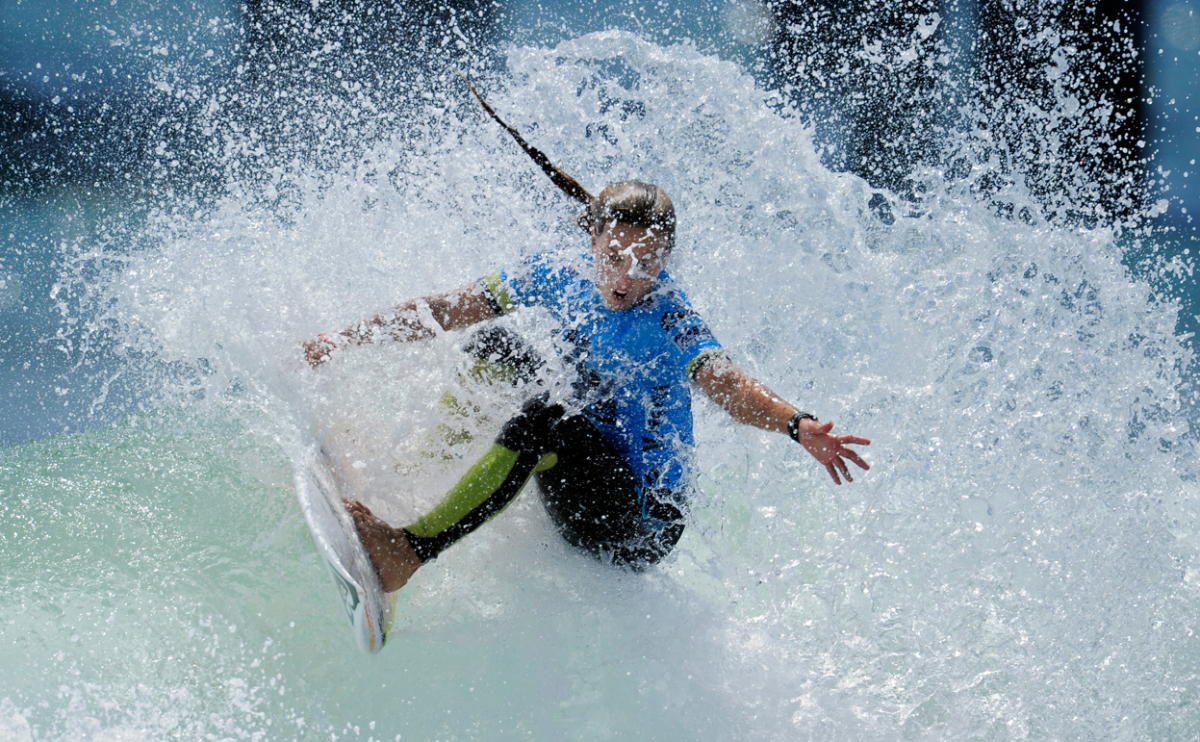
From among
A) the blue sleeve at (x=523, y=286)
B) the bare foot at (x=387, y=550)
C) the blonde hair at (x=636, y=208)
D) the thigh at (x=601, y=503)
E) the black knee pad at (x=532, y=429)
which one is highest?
the blonde hair at (x=636, y=208)

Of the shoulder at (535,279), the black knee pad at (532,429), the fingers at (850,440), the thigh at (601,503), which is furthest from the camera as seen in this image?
the shoulder at (535,279)

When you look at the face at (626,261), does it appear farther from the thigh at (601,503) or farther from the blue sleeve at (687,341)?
the thigh at (601,503)

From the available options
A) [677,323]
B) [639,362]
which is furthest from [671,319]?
[639,362]

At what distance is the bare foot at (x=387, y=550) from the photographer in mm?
1974

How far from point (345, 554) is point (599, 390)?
0.68 metres

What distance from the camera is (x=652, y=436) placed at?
212 cm

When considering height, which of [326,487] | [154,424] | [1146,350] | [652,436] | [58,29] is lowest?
[154,424]

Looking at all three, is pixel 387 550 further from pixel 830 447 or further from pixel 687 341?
pixel 830 447

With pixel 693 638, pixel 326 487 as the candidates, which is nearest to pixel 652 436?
pixel 693 638

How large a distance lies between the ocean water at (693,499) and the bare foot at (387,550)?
266 millimetres

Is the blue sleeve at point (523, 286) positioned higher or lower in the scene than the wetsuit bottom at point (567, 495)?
higher

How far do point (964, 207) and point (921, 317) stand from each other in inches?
23.4

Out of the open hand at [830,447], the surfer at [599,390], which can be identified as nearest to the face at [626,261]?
the surfer at [599,390]

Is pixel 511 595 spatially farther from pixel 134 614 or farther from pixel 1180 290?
pixel 1180 290
